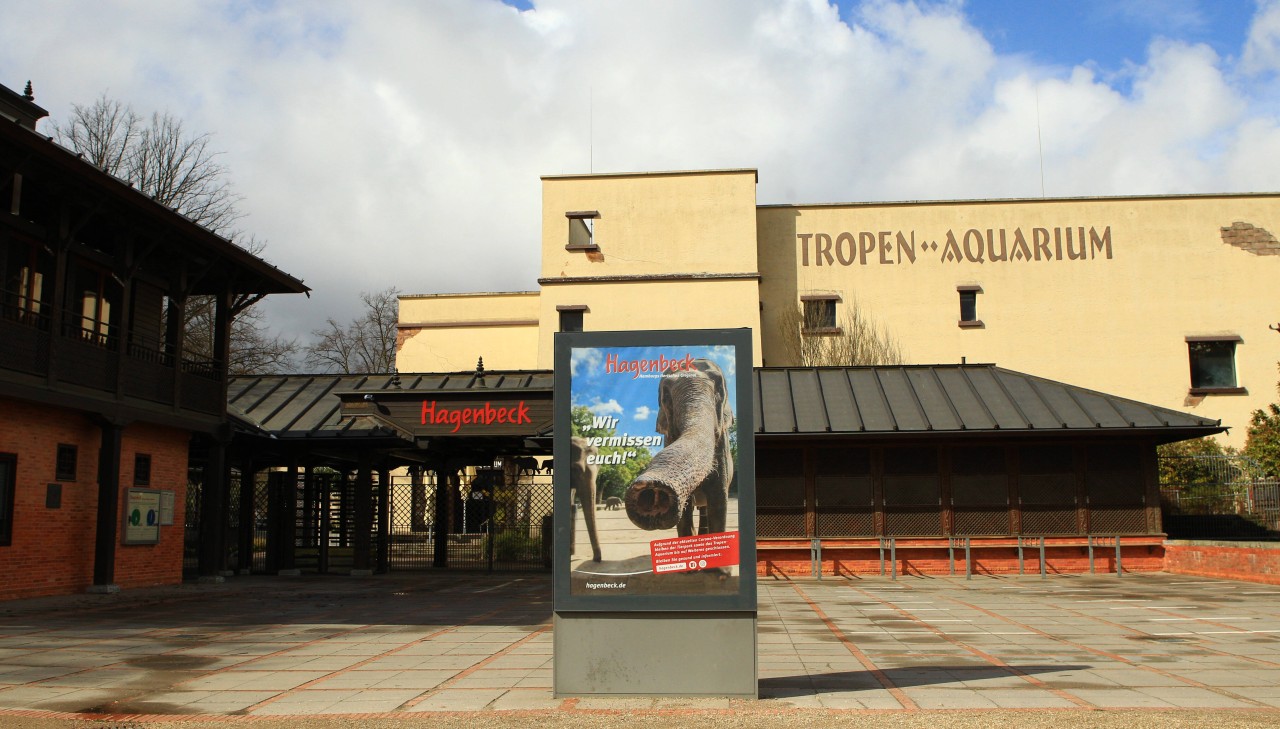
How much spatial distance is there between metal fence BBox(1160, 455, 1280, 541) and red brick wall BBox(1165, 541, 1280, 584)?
190 centimetres

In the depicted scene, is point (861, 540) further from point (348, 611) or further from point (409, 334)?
point (409, 334)

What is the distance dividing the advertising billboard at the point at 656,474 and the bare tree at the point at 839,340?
29.5 m

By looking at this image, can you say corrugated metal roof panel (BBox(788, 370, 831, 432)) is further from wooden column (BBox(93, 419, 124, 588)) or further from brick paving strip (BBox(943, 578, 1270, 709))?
wooden column (BBox(93, 419, 124, 588))

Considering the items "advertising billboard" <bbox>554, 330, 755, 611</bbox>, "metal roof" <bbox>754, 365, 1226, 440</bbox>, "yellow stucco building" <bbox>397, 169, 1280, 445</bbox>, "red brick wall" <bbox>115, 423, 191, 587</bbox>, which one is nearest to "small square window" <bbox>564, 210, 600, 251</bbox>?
"yellow stucco building" <bbox>397, 169, 1280, 445</bbox>

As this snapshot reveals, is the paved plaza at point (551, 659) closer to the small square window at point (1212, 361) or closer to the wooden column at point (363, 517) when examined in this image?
the wooden column at point (363, 517)

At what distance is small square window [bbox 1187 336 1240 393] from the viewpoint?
35719 mm

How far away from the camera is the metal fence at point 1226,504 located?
21.0 m

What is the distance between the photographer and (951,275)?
3725 cm

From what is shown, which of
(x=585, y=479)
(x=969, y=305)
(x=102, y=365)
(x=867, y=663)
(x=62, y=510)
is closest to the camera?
(x=585, y=479)

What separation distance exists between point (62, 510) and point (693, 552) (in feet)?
44.9

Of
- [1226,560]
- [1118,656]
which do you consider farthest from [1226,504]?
[1118,656]

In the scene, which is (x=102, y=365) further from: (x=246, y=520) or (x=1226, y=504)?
(x=1226, y=504)

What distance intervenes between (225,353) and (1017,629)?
15.9 m

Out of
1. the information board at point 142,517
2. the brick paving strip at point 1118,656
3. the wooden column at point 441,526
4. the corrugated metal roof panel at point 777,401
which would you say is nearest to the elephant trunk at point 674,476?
the brick paving strip at point 1118,656
